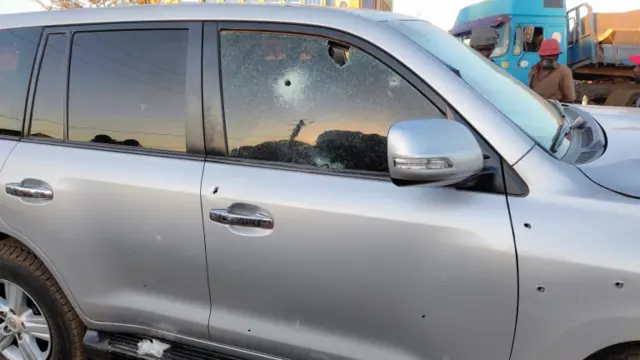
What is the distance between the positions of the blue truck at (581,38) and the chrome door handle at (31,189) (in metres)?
10.6

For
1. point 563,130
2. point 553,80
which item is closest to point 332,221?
point 563,130

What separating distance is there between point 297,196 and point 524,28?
37.3 feet

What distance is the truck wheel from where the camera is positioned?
247cm

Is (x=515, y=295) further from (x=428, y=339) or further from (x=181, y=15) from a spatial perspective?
(x=181, y=15)

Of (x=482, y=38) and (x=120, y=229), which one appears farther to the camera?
(x=482, y=38)

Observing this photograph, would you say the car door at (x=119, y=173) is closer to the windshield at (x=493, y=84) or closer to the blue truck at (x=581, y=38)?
the windshield at (x=493, y=84)

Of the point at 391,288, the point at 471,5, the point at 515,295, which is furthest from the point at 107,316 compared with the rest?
the point at 471,5

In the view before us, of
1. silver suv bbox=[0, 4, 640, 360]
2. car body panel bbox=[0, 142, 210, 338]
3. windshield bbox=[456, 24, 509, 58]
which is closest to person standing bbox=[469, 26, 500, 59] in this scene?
windshield bbox=[456, 24, 509, 58]

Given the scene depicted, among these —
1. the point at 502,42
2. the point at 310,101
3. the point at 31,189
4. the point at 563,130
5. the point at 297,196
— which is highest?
the point at 31,189

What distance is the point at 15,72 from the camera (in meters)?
2.58

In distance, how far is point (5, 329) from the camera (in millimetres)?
2645

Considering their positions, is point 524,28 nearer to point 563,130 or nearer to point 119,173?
point 563,130

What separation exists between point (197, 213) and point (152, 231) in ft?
0.78

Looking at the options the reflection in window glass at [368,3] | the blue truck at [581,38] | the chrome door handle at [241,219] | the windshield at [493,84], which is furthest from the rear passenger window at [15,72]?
the blue truck at [581,38]
